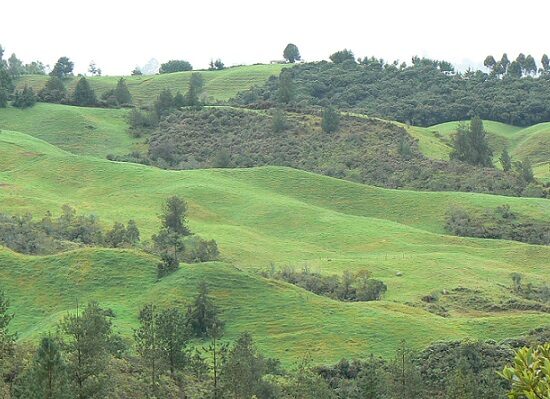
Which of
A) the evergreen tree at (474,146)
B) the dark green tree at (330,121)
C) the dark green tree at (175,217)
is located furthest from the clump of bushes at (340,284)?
the dark green tree at (330,121)

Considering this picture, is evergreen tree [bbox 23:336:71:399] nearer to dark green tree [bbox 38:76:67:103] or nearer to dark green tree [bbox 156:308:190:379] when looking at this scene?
dark green tree [bbox 156:308:190:379]

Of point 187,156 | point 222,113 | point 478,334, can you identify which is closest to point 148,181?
point 187,156

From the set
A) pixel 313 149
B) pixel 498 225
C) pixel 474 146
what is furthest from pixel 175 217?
pixel 474 146

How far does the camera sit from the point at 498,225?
97.1 metres

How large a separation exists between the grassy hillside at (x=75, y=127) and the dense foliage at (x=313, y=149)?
6793 millimetres

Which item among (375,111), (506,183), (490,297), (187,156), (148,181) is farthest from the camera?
(375,111)

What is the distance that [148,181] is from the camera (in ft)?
358

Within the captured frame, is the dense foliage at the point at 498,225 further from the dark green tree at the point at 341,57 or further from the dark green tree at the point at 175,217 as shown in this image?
the dark green tree at the point at 341,57

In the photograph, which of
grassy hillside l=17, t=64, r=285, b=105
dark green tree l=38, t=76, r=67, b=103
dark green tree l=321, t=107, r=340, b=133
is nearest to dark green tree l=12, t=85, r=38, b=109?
dark green tree l=38, t=76, r=67, b=103

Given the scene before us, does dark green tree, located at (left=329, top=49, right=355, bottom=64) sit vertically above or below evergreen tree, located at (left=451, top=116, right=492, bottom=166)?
above

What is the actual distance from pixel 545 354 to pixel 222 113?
139 meters

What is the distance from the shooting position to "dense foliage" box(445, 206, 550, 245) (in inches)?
3725

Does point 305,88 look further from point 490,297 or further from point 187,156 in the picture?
point 490,297

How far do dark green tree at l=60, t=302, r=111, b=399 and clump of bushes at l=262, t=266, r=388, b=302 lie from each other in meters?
31.6
